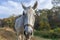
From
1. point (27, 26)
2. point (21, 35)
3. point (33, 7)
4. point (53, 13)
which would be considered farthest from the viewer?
point (53, 13)

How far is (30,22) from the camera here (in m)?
5.50

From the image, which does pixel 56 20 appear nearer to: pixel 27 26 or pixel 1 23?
pixel 1 23

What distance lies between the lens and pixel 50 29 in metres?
22.0

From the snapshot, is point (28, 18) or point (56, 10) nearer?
point (28, 18)

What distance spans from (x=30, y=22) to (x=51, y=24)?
53.9ft

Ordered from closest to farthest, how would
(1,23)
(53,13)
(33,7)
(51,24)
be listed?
(33,7) → (1,23) → (51,24) → (53,13)

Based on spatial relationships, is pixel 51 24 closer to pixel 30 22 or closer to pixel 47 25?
pixel 47 25

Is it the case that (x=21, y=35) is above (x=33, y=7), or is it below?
below

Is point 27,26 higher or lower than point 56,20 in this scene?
higher

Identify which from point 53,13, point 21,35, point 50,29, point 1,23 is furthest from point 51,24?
point 21,35

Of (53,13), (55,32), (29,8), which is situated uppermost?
(29,8)

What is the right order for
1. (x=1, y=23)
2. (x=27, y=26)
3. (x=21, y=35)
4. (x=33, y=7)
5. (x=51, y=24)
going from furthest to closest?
(x=51, y=24) → (x=1, y=23) → (x=21, y=35) → (x=33, y=7) → (x=27, y=26)

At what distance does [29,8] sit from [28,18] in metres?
0.41

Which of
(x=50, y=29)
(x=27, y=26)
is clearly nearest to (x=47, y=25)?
(x=50, y=29)
